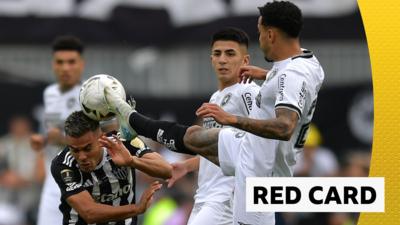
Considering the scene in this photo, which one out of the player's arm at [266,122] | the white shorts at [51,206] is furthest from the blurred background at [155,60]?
the player's arm at [266,122]

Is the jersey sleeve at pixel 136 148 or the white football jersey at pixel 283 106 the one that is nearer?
the white football jersey at pixel 283 106

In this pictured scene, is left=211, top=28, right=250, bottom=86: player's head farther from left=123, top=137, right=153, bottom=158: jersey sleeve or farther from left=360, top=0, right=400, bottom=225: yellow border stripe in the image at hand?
left=360, top=0, right=400, bottom=225: yellow border stripe

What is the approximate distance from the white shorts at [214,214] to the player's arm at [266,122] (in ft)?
5.05

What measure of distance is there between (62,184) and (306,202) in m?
1.94

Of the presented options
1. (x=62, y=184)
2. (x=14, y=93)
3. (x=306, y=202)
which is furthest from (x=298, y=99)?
(x=14, y=93)

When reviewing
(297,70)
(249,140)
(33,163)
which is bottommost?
(33,163)

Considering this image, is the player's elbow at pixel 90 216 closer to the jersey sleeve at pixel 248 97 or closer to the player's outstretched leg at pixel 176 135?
the player's outstretched leg at pixel 176 135

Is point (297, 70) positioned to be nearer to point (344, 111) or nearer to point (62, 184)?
point (62, 184)

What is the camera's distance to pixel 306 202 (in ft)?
30.1

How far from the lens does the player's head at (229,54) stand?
10109 mm

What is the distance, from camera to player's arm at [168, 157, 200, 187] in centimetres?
997

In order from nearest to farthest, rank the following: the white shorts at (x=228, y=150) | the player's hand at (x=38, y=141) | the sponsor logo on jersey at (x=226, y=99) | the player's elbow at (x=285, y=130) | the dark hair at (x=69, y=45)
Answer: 1. the player's elbow at (x=285, y=130)
2. the white shorts at (x=228, y=150)
3. the sponsor logo on jersey at (x=226, y=99)
4. the player's hand at (x=38, y=141)
5. the dark hair at (x=69, y=45)

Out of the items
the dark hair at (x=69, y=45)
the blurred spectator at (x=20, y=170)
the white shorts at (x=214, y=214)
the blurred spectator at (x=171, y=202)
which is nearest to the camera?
the white shorts at (x=214, y=214)

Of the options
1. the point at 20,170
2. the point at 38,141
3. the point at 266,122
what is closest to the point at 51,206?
the point at 38,141
